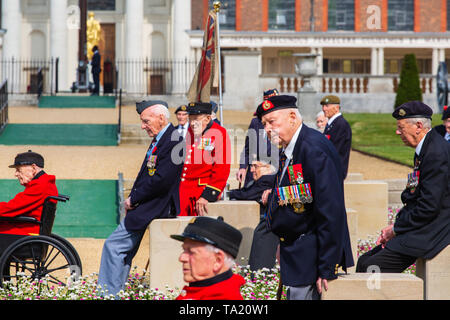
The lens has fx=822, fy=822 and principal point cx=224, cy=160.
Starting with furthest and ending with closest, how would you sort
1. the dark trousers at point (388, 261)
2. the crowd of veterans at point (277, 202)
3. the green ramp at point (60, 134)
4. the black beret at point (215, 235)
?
the green ramp at point (60, 134) → the dark trousers at point (388, 261) → the crowd of veterans at point (277, 202) → the black beret at point (215, 235)

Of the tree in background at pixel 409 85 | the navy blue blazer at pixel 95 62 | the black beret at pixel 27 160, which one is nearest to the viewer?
the black beret at pixel 27 160

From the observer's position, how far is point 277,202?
5727mm

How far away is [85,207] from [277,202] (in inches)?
330

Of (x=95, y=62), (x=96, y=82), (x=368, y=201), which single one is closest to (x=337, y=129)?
(x=368, y=201)

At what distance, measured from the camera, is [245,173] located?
10.1m

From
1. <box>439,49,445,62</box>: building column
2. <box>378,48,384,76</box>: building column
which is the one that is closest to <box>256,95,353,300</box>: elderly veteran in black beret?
<box>378,48,384,76</box>: building column

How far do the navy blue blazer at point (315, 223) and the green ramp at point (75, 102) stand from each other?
76.9 feet

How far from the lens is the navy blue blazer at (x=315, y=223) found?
5.39m

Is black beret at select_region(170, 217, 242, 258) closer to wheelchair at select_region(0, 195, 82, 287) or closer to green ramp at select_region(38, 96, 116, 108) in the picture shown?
wheelchair at select_region(0, 195, 82, 287)

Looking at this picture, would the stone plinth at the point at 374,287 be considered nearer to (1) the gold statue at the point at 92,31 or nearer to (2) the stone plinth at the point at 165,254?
(2) the stone plinth at the point at 165,254

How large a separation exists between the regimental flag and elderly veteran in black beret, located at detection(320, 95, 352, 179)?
6.54 ft

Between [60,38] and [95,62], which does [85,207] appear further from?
[60,38]

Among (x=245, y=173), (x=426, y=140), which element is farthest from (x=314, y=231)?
(x=245, y=173)

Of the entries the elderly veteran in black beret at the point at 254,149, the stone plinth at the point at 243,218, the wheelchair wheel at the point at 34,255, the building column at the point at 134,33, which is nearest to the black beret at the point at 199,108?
the stone plinth at the point at 243,218
